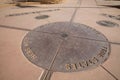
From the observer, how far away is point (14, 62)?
4.98 feet

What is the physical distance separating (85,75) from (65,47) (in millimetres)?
448

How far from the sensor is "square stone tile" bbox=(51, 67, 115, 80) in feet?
4.42

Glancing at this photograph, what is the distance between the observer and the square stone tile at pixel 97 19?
2000mm

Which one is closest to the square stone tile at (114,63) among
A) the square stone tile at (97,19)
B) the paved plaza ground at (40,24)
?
the paved plaza ground at (40,24)

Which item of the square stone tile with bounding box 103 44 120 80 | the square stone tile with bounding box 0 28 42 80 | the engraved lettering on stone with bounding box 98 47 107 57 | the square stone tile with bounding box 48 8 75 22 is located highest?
the square stone tile with bounding box 48 8 75 22

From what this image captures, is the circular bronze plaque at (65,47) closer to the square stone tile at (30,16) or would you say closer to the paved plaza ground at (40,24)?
the paved plaza ground at (40,24)

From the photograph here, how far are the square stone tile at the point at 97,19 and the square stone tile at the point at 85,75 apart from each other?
644 millimetres

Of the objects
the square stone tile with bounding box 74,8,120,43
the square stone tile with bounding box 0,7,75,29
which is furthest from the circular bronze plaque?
the square stone tile with bounding box 0,7,75,29

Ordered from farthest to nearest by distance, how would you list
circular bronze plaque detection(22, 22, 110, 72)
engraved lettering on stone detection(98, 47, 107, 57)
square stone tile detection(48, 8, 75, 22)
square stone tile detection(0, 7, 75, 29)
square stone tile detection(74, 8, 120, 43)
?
square stone tile detection(48, 8, 75, 22)
square stone tile detection(0, 7, 75, 29)
square stone tile detection(74, 8, 120, 43)
engraved lettering on stone detection(98, 47, 107, 57)
circular bronze plaque detection(22, 22, 110, 72)

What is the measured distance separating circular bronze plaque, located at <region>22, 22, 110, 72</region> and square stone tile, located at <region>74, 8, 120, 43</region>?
0.40ft

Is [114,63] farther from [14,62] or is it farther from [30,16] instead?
[30,16]

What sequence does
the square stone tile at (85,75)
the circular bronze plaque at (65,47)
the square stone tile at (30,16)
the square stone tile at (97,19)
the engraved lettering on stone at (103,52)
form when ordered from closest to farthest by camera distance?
the square stone tile at (85,75)
the circular bronze plaque at (65,47)
the engraved lettering on stone at (103,52)
the square stone tile at (97,19)
the square stone tile at (30,16)

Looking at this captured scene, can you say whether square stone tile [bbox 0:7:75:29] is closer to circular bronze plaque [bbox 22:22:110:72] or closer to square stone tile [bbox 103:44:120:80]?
circular bronze plaque [bbox 22:22:110:72]

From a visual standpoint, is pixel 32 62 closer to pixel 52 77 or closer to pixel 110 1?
pixel 52 77
